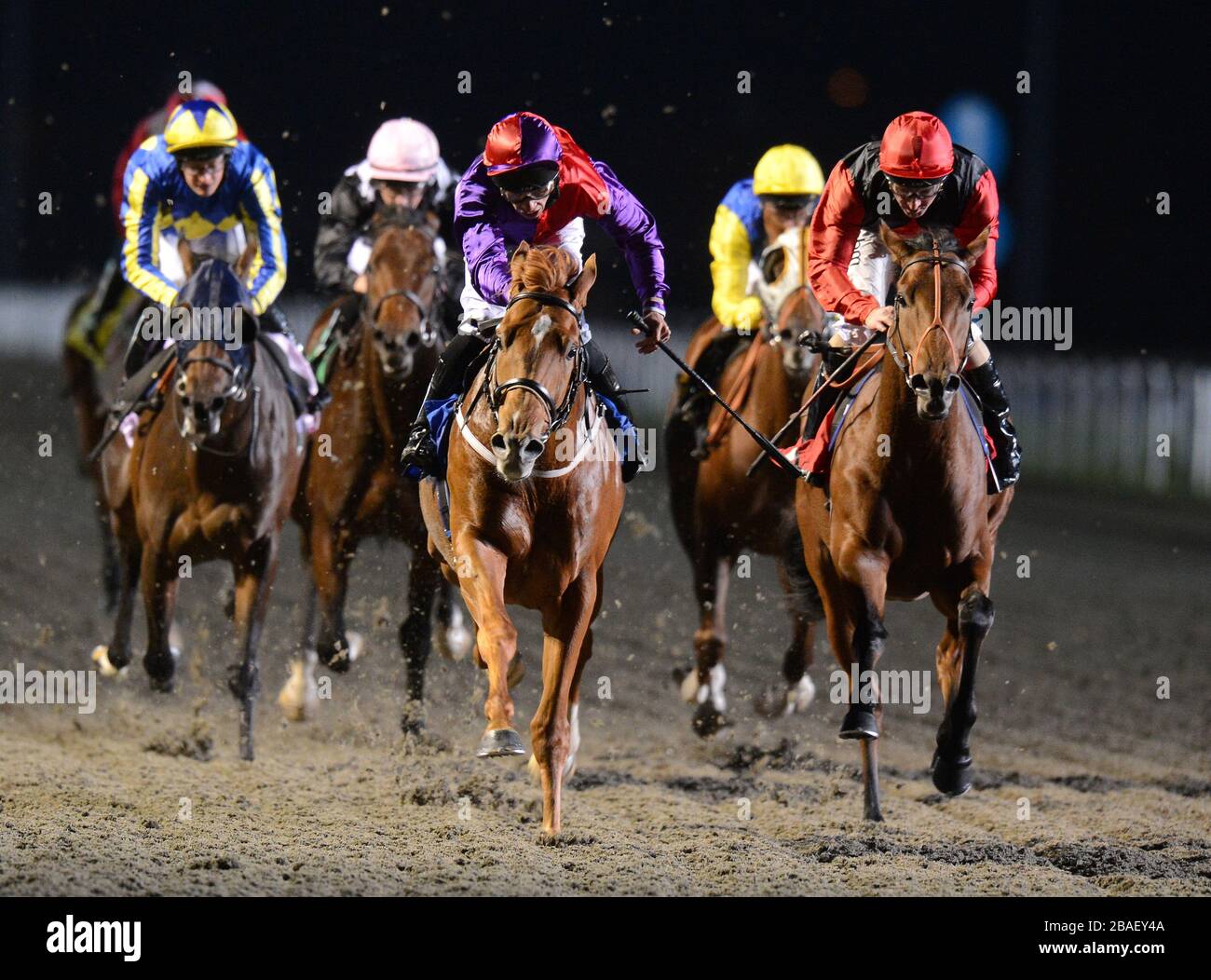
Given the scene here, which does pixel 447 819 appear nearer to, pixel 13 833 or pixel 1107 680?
pixel 13 833

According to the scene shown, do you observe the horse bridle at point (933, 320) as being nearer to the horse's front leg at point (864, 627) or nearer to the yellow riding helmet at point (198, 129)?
the horse's front leg at point (864, 627)

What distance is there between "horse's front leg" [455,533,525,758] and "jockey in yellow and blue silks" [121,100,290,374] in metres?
2.04

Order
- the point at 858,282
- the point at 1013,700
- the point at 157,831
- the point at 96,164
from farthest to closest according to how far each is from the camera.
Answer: the point at 96,164 → the point at 1013,700 → the point at 858,282 → the point at 157,831

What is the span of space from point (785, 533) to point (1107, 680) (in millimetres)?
3022

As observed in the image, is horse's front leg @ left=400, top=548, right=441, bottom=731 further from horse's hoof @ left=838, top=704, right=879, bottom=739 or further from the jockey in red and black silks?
horse's hoof @ left=838, top=704, right=879, bottom=739

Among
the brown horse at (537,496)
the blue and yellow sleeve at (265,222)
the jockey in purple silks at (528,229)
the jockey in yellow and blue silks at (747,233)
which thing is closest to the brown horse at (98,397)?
the blue and yellow sleeve at (265,222)

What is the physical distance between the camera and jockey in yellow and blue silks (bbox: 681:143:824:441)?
26.2 ft

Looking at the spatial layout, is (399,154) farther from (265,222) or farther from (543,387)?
(543,387)

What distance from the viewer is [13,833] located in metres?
5.80

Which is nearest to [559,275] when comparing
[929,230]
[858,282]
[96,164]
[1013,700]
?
[929,230]

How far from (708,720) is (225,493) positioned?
2228 mm

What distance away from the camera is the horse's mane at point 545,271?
557 centimetres

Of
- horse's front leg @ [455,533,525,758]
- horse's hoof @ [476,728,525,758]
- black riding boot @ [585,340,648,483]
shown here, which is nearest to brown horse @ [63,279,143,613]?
black riding boot @ [585,340,648,483]

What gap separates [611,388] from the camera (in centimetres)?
632
